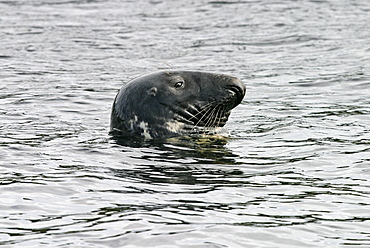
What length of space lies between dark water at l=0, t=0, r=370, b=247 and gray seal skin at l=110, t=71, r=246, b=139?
33cm

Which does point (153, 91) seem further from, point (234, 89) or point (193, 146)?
point (234, 89)

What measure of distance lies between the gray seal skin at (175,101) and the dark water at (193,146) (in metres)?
0.33

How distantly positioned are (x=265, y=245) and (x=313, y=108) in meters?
6.29

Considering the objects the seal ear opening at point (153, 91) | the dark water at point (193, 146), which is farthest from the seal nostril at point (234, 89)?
the seal ear opening at point (153, 91)

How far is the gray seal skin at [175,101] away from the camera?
30.9 ft

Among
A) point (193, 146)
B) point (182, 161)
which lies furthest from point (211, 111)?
point (182, 161)

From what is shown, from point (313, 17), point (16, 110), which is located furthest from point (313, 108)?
point (313, 17)

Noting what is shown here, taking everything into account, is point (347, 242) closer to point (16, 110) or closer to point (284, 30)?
point (16, 110)

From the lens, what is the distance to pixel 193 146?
924 cm

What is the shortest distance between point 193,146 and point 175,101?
601mm

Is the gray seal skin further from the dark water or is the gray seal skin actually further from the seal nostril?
the dark water

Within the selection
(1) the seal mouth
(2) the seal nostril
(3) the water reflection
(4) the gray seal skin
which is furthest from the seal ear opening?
(2) the seal nostril

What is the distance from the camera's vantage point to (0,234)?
19.7 feet

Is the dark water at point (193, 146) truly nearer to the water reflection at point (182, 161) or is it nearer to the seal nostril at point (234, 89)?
the water reflection at point (182, 161)
